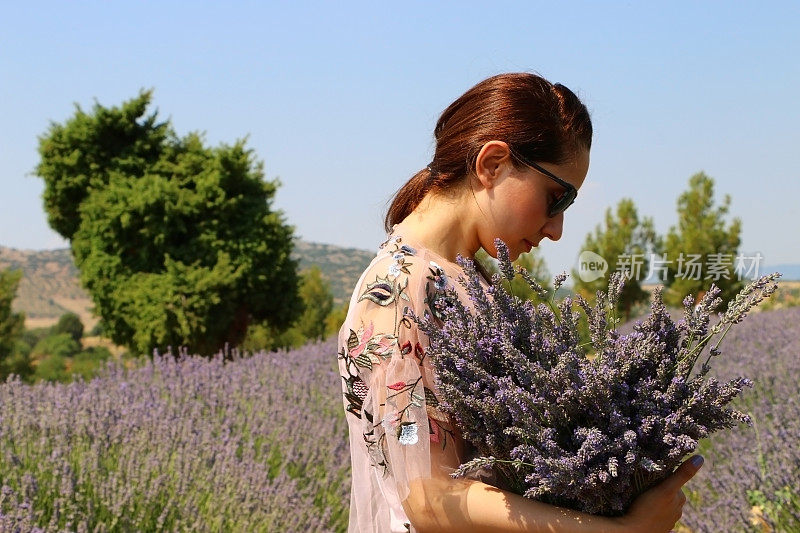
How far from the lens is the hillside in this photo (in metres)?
75.1

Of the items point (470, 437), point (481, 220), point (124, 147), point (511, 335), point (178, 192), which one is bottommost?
point (470, 437)

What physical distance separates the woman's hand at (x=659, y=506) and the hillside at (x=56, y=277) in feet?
222

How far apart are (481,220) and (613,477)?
57 cm

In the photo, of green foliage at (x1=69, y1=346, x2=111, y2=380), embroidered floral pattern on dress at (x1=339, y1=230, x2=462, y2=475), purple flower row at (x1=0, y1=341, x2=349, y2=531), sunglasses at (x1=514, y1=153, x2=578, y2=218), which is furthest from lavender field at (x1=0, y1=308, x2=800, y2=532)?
sunglasses at (x1=514, y1=153, x2=578, y2=218)

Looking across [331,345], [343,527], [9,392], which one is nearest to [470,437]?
[343,527]

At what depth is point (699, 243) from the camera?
17.8 metres

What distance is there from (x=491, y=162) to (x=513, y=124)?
9cm

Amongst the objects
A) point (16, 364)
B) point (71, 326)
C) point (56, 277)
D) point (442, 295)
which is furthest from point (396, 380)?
point (56, 277)

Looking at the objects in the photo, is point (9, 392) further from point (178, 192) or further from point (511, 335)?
point (178, 192)

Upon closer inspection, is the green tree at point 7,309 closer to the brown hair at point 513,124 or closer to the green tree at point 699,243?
the green tree at point 699,243

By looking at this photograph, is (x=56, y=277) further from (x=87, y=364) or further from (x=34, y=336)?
(x=87, y=364)

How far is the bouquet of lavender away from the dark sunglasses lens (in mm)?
215

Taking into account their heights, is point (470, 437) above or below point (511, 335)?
below

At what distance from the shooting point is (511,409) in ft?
4.78
